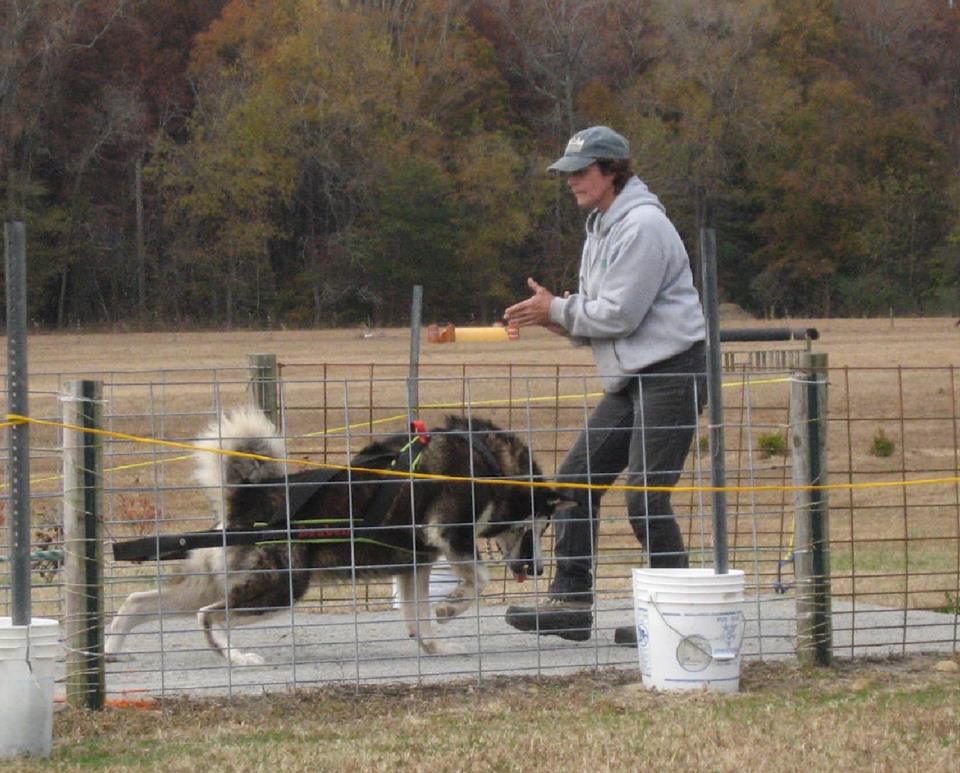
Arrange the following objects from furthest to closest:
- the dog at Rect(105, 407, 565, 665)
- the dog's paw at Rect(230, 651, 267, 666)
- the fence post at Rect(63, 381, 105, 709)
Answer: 1. the dog's paw at Rect(230, 651, 267, 666)
2. the dog at Rect(105, 407, 565, 665)
3. the fence post at Rect(63, 381, 105, 709)

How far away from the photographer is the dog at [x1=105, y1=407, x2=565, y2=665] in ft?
20.2

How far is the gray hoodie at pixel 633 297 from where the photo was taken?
6016mm

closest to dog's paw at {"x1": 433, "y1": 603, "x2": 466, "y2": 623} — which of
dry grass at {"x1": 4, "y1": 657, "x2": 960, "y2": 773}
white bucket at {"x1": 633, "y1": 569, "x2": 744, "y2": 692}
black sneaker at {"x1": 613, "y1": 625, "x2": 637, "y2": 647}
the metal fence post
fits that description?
black sneaker at {"x1": 613, "y1": 625, "x2": 637, "y2": 647}

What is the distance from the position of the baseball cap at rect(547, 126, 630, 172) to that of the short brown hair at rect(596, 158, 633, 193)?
2 cm

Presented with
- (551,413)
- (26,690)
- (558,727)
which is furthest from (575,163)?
(551,413)

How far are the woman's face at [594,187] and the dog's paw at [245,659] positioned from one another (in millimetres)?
2253

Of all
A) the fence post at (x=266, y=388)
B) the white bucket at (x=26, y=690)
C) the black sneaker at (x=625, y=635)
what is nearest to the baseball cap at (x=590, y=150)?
the black sneaker at (x=625, y=635)

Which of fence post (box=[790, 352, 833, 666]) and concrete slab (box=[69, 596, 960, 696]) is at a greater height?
fence post (box=[790, 352, 833, 666])

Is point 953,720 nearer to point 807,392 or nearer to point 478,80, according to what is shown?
point 807,392

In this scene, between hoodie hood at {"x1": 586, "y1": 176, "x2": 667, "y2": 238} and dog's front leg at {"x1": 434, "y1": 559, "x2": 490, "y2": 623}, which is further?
dog's front leg at {"x1": 434, "y1": 559, "x2": 490, "y2": 623}

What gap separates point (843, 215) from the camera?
62.9 meters

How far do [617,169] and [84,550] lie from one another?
2.53 meters

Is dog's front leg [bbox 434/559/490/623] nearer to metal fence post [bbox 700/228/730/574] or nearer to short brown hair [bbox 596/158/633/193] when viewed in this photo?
metal fence post [bbox 700/228/730/574]

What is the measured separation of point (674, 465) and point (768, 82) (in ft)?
195
